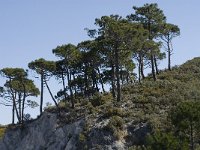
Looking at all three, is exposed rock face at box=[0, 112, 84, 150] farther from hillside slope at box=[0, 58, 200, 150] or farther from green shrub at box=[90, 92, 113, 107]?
green shrub at box=[90, 92, 113, 107]

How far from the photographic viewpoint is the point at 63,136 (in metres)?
60.9

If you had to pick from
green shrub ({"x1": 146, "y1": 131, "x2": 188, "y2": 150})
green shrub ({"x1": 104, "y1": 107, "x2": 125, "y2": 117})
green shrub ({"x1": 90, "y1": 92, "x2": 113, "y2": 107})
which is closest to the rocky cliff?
green shrub ({"x1": 104, "y1": 107, "x2": 125, "y2": 117})

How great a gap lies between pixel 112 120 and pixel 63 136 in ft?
29.6

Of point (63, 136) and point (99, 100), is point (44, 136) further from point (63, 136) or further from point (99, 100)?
point (99, 100)

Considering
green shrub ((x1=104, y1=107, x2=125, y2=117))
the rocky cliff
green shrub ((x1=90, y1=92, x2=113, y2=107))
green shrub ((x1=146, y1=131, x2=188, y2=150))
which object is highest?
green shrub ((x1=90, y1=92, x2=113, y2=107))

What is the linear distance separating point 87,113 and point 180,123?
878 inches

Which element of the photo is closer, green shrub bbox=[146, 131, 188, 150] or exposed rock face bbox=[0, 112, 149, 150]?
→ green shrub bbox=[146, 131, 188, 150]

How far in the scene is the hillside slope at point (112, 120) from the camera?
53.2 meters

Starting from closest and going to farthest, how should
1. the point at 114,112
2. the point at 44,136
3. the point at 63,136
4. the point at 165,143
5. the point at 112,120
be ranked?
the point at 165,143, the point at 112,120, the point at 114,112, the point at 63,136, the point at 44,136

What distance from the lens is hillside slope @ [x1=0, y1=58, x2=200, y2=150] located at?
5316cm

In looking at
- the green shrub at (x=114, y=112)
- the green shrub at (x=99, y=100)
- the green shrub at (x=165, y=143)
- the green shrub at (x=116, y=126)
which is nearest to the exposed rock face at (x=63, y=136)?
the green shrub at (x=116, y=126)

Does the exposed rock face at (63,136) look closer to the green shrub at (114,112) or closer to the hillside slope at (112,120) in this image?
the hillside slope at (112,120)

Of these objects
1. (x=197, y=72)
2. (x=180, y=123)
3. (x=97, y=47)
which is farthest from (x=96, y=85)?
(x=180, y=123)

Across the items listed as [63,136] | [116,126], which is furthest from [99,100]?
[116,126]
